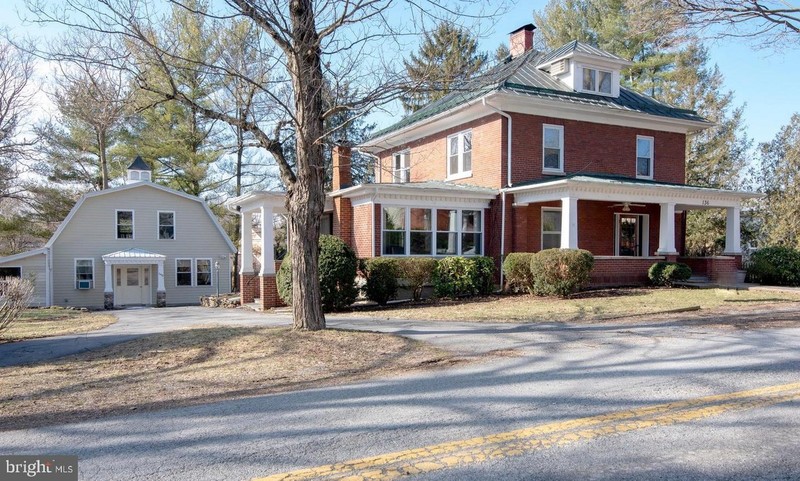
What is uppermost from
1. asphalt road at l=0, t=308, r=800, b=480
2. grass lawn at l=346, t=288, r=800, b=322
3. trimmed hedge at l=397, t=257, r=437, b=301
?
trimmed hedge at l=397, t=257, r=437, b=301

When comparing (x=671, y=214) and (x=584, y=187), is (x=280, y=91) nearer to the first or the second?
(x=584, y=187)

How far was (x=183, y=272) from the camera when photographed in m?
29.5

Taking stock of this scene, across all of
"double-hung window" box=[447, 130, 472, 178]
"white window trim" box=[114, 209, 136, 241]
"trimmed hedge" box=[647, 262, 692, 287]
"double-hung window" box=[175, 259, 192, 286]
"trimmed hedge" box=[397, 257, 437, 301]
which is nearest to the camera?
"trimmed hedge" box=[397, 257, 437, 301]

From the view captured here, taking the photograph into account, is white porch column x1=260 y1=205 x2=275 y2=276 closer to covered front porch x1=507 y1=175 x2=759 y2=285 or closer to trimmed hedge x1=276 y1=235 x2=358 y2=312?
trimmed hedge x1=276 y1=235 x2=358 y2=312

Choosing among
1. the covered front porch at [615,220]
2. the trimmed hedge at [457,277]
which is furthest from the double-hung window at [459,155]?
the trimmed hedge at [457,277]

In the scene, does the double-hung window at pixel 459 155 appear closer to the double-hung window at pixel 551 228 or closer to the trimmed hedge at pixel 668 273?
the double-hung window at pixel 551 228

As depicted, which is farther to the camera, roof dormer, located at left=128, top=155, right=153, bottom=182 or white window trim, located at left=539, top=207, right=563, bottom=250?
roof dormer, located at left=128, top=155, right=153, bottom=182

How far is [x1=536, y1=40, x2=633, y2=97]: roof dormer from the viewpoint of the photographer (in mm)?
19469

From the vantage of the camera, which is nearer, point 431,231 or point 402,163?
point 431,231

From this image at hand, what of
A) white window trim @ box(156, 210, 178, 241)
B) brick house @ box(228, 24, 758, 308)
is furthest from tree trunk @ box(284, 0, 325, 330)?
white window trim @ box(156, 210, 178, 241)

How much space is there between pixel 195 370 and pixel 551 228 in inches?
568

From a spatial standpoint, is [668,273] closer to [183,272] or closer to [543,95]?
[543,95]

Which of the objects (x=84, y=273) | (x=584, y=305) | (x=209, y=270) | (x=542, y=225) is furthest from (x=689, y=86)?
(x=84, y=273)

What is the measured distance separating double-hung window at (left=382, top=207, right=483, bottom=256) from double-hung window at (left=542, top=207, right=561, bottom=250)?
2.32 metres
